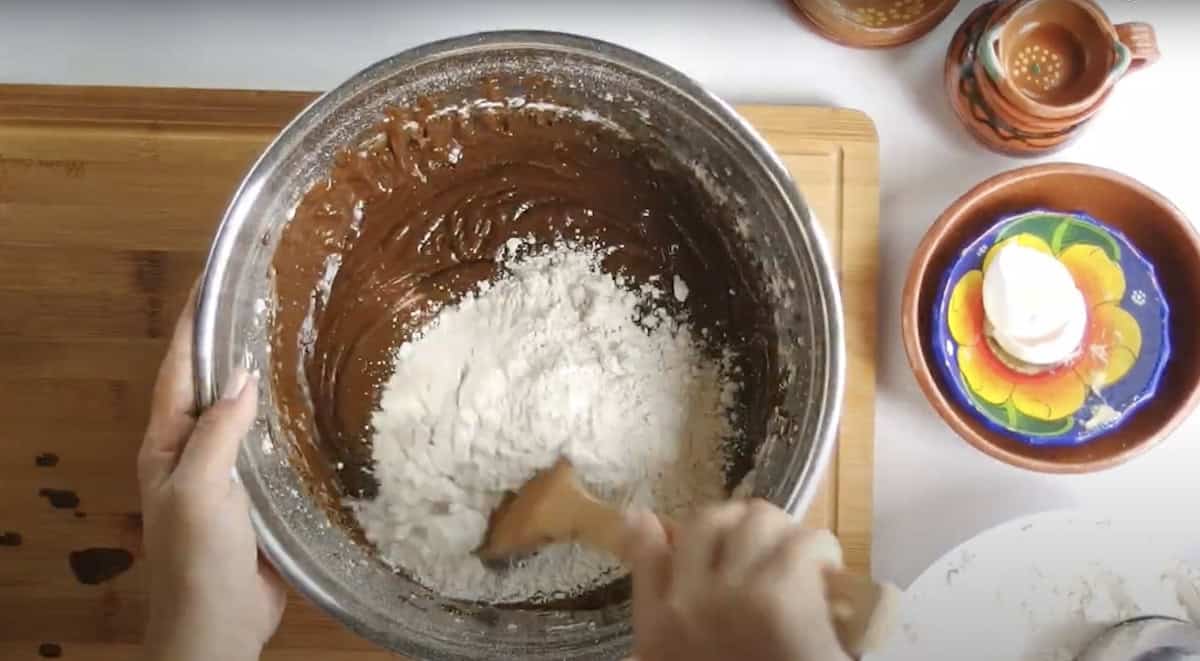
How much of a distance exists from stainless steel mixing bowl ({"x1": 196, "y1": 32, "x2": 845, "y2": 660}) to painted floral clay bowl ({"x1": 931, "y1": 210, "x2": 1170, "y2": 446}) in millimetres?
155

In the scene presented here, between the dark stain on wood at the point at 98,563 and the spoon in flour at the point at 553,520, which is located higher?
the spoon in flour at the point at 553,520

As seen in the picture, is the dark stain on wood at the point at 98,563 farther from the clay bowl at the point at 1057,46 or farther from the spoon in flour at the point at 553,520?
the clay bowl at the point at 1057,46

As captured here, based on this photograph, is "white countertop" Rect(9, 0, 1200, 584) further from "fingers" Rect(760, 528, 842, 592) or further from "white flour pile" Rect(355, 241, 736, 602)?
"fingers" Rect(760, 528, 842, 592)

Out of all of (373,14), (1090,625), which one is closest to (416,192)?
(373,14)

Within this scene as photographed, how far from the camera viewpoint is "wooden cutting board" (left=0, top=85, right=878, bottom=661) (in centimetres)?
91

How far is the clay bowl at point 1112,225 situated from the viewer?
870 mm

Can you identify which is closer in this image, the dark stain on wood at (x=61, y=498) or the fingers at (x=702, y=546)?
the fingers at (x=702, y=546)

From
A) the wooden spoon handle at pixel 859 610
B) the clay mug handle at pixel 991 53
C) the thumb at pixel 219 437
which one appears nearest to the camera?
the wooden spoon handle at pixel 859 610

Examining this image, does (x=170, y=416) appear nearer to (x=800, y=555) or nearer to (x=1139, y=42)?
(x=800, y=555)

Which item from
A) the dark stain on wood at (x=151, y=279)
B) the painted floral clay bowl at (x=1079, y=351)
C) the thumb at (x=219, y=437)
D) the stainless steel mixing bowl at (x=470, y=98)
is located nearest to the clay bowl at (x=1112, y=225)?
the painted floral clay bowl at (x=1079, y=351)

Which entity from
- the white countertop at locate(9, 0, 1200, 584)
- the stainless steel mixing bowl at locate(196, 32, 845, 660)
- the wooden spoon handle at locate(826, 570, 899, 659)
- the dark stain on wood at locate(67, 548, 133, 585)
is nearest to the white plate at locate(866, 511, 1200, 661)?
the white countertop at locate(9, 0, 1200, 584)

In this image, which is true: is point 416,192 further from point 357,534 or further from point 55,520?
point 55,520

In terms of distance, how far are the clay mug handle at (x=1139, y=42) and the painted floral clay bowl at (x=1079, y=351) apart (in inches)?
5.5

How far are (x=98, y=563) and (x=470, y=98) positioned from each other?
0.53 meters
